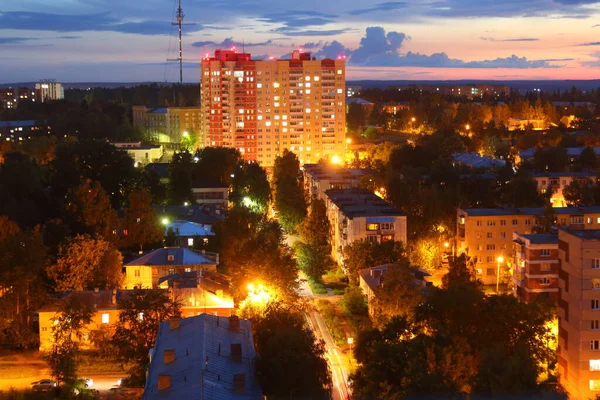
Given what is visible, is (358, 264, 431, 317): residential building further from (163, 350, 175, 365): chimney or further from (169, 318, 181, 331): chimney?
(163, 350, 175, 365): chimney

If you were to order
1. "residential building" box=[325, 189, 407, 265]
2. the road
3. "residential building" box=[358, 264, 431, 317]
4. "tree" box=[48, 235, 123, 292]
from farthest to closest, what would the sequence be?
"residential building" box=[325, 189, 407, 265] < "tree" box=[48, 235, 123, 292] < "residential building" box=[358, 264, 431, 317] < the road

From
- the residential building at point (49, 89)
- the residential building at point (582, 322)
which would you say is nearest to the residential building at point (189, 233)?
the residential building at point (582, 322)

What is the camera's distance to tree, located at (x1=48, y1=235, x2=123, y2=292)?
11992 millimetres

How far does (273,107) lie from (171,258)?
1838 cm

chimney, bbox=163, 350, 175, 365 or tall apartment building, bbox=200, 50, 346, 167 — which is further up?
tall apartment building, bbox=200, 50, 346, 167

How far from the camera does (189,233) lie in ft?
52.6

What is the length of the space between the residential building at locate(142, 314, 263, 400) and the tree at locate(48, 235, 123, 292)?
3690 mm

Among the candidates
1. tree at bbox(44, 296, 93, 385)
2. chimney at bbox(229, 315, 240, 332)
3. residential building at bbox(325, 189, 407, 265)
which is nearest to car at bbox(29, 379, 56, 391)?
tree at bbox(44, 296, 93, 385)

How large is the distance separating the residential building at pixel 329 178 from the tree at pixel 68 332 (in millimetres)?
10584

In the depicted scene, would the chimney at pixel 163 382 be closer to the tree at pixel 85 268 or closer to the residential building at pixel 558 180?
the tree at pixel 85 268

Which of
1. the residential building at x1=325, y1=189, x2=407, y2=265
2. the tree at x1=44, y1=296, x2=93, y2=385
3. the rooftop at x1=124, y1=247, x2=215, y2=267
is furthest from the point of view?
the residential building at x1=325, y1=189, x2=407, y2=265

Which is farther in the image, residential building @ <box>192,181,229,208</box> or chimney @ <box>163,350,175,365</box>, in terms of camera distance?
residential building @ <box>192,181,229,208</box>

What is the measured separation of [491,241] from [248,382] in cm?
898

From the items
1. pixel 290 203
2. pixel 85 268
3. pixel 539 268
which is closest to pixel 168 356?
pixel 85 268
